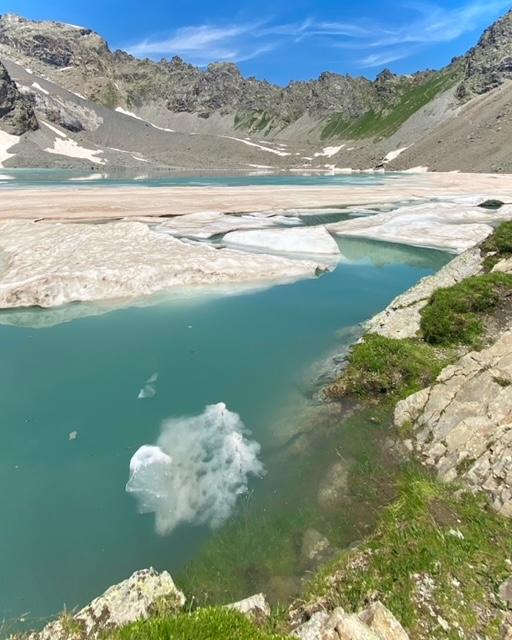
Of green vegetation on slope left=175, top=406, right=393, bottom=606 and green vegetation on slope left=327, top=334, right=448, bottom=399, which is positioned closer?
green vegetation on slope left=175, top=406, right=393, bottom=606

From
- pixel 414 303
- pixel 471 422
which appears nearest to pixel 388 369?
pixel 471 422

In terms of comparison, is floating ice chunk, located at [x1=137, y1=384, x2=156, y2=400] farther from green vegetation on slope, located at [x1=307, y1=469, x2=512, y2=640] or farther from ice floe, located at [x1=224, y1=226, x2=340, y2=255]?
ice floe, located at [x1=224, y1=226, x2=340, y2=255]

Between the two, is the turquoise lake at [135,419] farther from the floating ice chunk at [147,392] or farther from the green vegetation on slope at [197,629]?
the green vegetation on slope at [197,629]

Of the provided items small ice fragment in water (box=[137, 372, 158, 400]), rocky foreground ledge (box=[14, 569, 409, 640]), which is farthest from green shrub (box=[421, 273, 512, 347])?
rocky foreground ledge (box=[14, 569, 409, 640])

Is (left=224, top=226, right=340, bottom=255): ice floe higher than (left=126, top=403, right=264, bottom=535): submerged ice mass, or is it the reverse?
(left=224, top=226, right=340, bottom=255): ice floe

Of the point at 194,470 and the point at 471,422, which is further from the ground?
the point at 471,422

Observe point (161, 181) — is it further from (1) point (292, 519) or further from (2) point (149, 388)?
(1) point (292, 519)
